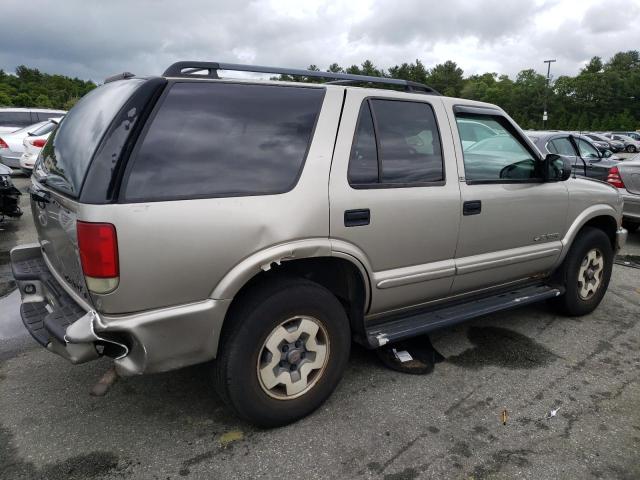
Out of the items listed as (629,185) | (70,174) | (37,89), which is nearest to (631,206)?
(629,185)

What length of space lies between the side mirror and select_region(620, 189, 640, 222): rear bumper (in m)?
3.96

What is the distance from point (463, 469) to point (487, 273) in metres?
1.54

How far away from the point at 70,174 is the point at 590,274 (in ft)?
13.7

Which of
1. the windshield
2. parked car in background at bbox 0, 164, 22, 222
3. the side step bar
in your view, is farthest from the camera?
parked car in background at bbox 0, 164, 22, 222

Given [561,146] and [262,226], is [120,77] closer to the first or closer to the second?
[262,226]

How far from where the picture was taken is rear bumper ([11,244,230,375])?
2.18 metres

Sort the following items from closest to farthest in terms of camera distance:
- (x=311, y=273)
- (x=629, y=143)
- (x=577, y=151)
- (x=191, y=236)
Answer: (x=191, y=236) → (x=311, y=273) → (x=577, y=151) → (x=629, y=143)

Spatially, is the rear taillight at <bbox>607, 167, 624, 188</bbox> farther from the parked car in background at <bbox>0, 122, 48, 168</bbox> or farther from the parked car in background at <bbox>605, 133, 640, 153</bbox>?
the parked car in background at <bbox>605, 133, 640, 153</bbox>

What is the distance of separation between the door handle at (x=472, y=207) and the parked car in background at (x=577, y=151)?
5.25m

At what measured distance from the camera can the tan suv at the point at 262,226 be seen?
2178 millimetres

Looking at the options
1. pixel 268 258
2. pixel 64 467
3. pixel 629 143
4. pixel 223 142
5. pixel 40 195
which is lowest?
pixel 629 143

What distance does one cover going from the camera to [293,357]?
265cm

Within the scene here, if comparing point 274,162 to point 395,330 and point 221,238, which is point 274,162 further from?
point 395,330

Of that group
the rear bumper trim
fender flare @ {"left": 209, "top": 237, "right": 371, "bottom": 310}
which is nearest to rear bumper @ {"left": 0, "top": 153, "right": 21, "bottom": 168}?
the rear bumper trim
